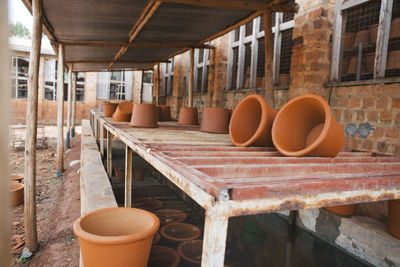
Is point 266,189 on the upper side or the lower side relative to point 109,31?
lower

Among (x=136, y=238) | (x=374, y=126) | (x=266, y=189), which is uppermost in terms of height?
(x=374, y=126)

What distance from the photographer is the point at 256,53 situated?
6008 mm

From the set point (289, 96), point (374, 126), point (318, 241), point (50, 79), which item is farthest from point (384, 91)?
point (50, 79)

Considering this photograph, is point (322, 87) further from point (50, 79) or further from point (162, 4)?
point (50, 79)

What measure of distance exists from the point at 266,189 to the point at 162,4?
354cm

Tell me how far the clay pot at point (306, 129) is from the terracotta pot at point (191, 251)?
1.53 meters

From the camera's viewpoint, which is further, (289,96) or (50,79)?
(50,79)

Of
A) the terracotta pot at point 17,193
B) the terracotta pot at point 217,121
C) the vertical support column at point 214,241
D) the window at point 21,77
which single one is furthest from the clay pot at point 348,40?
the window at point 21,77

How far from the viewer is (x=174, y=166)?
1.38m

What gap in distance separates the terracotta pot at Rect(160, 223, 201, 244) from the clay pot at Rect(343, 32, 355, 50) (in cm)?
331

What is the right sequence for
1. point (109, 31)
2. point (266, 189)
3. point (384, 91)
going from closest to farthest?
point (266, 189)
point (384, 91)
point (109, 31)

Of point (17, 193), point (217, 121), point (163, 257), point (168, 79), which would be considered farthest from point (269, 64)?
point (168, 79)

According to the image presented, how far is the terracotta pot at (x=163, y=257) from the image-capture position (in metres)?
2.73

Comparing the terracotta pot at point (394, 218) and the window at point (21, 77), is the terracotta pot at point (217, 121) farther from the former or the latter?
the window at point (21, 77)
